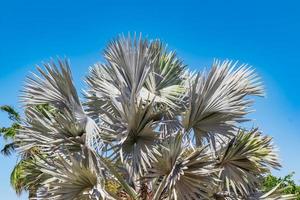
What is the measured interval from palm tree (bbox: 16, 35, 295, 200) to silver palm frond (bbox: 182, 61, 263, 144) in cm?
2

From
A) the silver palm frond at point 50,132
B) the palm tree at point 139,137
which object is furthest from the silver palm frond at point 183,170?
the silver palm frond at point 50,132

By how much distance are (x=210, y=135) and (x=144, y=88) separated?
177 cm

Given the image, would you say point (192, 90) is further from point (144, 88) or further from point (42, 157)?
point (42, 157)

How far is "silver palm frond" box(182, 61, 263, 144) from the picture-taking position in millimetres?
10117

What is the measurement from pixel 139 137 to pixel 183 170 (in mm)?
1042

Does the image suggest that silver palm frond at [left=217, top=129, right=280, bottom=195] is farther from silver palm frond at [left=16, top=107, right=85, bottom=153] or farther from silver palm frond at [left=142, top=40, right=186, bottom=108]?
silver palm frond at [left=16, top=107, right=85, bottom=153]

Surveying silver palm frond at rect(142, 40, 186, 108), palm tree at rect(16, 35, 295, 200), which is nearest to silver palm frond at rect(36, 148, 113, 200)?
palm tree at rect(16, 35, 295, 200)

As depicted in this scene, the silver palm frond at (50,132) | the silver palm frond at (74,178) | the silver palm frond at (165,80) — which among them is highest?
the silver palm frond at (165,80)

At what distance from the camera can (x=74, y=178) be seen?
9.55 meters

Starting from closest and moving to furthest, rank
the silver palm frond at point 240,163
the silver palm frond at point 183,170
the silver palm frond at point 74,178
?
the silver palm frond at point 183,170, the silver palm frond at point 74,178, the silver palm frond at point 240,163

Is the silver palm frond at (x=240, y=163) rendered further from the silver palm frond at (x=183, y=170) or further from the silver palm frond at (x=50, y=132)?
the silver palm frond at (x=50, y=132)

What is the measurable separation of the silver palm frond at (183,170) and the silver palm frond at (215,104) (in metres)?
0.87

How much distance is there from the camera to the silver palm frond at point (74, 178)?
31.1 feet

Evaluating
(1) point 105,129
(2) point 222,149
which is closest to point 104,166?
(1) point 105,129
